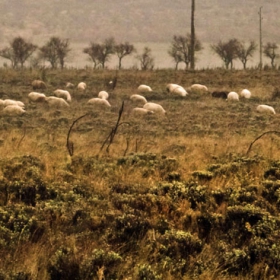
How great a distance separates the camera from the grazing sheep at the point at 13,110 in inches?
648

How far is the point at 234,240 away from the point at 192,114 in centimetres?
1378

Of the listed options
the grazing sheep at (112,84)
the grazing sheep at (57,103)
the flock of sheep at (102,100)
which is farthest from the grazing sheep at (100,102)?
the grazing sheep at (112,84)

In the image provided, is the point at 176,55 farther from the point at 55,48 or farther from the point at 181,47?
the point at 55,48

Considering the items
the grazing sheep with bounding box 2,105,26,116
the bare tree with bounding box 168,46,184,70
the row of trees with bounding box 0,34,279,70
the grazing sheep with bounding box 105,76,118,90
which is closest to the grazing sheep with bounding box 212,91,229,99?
the grazing sheep with bounding box 105,76,118,90

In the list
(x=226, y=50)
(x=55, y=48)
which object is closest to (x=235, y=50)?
(x=226, y=50)

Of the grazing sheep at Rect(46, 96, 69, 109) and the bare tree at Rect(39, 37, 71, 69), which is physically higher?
the bare tree at Rect(39, 37, 71, 69)

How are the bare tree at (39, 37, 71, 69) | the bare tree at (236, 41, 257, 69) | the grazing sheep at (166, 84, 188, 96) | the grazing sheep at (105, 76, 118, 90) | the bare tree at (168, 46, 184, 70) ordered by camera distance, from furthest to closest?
the bare tree at (168, 46, 184, 70), the bare tree at (236, 41, 257, 69), the bare tree at (39, 37, 71, 69), the grazing sheep at (105, 76, 118, 90), the grazing sheep at (166, 84, 188, 96)

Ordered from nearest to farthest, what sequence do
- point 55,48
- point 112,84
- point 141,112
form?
point 141,112 < point 112,84 < point 55,48

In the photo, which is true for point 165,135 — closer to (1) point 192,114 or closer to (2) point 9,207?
(1) point 192,114

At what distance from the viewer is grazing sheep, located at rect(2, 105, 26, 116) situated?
16.5 metres

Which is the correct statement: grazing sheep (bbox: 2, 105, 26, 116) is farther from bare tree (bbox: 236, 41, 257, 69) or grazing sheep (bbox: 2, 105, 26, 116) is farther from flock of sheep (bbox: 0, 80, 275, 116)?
bare tree (bbox: 236, 41, 257, 69)

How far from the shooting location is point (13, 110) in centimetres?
1667

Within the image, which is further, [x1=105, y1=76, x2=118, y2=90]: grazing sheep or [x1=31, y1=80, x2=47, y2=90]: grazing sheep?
[x1=105, y1=76, x2=118, y2=90]: grazing sheep

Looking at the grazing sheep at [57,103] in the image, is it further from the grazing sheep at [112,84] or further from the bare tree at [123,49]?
the bare tree at [123,49]
